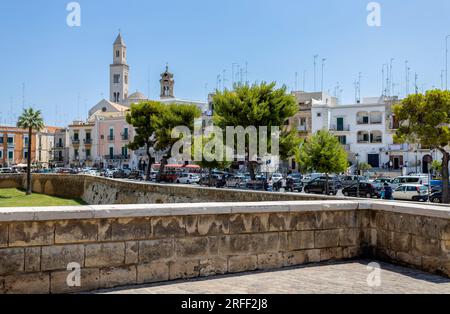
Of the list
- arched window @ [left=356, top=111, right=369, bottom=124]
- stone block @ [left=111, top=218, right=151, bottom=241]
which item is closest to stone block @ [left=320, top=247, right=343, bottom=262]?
stone block @ [left=111, top=218, right=151, bottom=241]

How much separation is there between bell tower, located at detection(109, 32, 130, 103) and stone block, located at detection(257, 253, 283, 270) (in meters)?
101

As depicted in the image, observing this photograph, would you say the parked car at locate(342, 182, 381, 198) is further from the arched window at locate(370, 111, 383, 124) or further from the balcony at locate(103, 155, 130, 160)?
the balcony at locate(103, 155, 130, 160)

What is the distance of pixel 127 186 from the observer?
30.5m

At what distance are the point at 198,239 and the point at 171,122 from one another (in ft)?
143

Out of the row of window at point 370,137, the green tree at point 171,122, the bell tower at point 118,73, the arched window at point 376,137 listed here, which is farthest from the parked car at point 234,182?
the bell tower at point 118,73

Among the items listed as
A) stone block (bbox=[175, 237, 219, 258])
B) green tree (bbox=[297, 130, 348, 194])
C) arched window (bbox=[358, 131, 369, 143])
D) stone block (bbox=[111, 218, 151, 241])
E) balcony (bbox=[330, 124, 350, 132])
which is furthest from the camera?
balcony (bbox=[330, 124, 350, 132])

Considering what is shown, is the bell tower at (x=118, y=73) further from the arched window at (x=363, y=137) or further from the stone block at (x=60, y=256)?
the stone block at (x=60, y=256)

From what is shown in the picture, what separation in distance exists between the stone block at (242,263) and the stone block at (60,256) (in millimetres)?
2166

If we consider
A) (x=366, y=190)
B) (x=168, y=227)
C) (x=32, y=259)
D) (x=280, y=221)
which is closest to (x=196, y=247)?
(x=168, y=227)

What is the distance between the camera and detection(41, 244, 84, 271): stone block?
571 cm

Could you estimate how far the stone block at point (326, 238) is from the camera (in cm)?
767

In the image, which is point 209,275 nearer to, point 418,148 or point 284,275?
point 284,275

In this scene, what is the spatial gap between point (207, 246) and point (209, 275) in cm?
42

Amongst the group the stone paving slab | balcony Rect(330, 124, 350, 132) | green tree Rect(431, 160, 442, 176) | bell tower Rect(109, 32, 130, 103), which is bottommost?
the stone paving slab
